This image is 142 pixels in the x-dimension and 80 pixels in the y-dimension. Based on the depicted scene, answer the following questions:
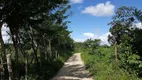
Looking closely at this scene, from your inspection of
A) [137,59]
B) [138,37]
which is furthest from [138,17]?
[137,59]

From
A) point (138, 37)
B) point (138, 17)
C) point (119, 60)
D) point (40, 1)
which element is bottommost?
point (119, 60)

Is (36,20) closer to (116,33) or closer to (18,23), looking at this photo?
(18,23)

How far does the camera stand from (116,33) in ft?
62.1

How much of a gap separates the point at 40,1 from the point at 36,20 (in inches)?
125

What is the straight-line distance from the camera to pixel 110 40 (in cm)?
1998

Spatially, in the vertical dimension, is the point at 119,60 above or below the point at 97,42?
below

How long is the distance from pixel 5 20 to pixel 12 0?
6.46 feet

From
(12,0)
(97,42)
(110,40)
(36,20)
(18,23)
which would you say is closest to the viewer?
(12,0)

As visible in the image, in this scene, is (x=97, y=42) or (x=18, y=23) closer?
(x=18, y=23)

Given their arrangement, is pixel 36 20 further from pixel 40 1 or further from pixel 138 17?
pixel 138 17

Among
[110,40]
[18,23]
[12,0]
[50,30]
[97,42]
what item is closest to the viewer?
[12,0]

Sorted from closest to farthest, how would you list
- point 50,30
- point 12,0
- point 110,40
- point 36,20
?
point 12,0, point 36,20, point 110,40, point 50,30

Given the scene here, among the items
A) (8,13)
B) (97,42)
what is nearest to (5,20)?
(8,13)

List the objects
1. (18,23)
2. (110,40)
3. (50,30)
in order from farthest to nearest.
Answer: (50,30) → (110,40) → (18,23)
